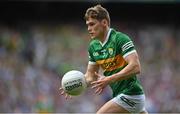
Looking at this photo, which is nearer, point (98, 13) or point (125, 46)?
point (125, 46)

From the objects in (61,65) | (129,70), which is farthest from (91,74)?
(61,65)

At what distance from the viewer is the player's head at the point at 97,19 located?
8.50 meters

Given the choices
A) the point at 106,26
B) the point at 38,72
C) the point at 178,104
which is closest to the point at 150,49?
the point at 178,104

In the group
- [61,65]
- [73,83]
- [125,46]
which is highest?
[125,46]

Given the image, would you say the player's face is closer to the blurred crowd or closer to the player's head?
the player's head

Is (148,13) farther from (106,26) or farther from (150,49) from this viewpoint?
(106,26)

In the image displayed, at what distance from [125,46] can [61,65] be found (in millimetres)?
13605

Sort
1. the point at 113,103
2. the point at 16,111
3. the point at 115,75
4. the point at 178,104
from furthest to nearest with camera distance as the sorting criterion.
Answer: the point at 178,104 → the point at 16,111 → the point at 113,103 → the point at 115,75

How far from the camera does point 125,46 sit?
829 cm

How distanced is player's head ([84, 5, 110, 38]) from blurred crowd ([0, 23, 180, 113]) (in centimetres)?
1158

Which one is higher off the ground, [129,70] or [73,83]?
[129,70]

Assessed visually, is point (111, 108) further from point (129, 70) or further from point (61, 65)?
point (61, 65)

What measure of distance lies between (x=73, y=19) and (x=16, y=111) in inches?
204

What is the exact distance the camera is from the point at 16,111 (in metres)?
19.6
